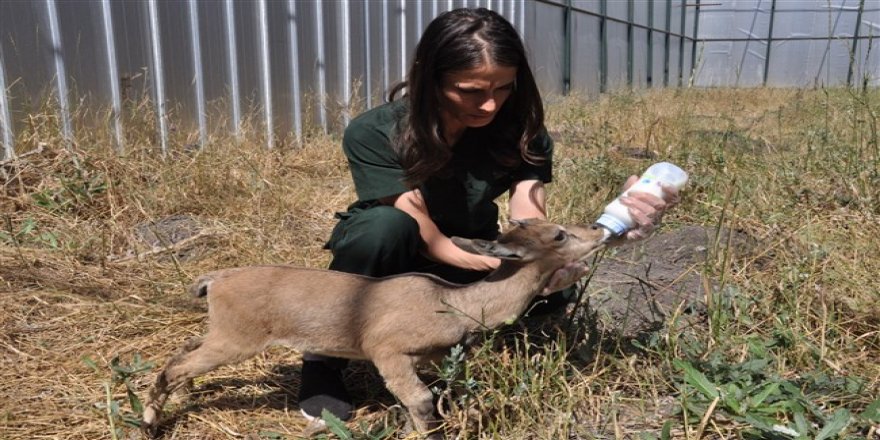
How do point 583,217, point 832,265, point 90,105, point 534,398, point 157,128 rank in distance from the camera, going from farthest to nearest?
point 157,128, point 90,105, point 583,217, point 832,265, point 534,398

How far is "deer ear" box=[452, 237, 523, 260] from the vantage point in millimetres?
2072

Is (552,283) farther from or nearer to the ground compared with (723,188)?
farther from the ground

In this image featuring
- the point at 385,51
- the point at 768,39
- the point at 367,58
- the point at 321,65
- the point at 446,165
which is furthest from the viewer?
the point at 768,39

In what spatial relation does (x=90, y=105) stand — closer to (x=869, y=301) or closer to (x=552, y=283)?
(x=552, y=283)

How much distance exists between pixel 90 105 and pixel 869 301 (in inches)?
180

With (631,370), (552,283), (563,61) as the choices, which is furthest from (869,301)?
(563,61)

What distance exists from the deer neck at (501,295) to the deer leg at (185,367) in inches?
25.1

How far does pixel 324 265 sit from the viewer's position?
140 inches

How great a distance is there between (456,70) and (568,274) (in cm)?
75

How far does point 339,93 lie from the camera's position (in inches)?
280

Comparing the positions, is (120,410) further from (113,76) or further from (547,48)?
(547,48)

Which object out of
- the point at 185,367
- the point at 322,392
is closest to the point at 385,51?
the point at 322,392

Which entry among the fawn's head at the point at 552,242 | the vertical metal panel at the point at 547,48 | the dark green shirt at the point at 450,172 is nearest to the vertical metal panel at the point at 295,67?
the dark green shirt at the point at 450,172

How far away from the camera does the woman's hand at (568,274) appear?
218 cm
